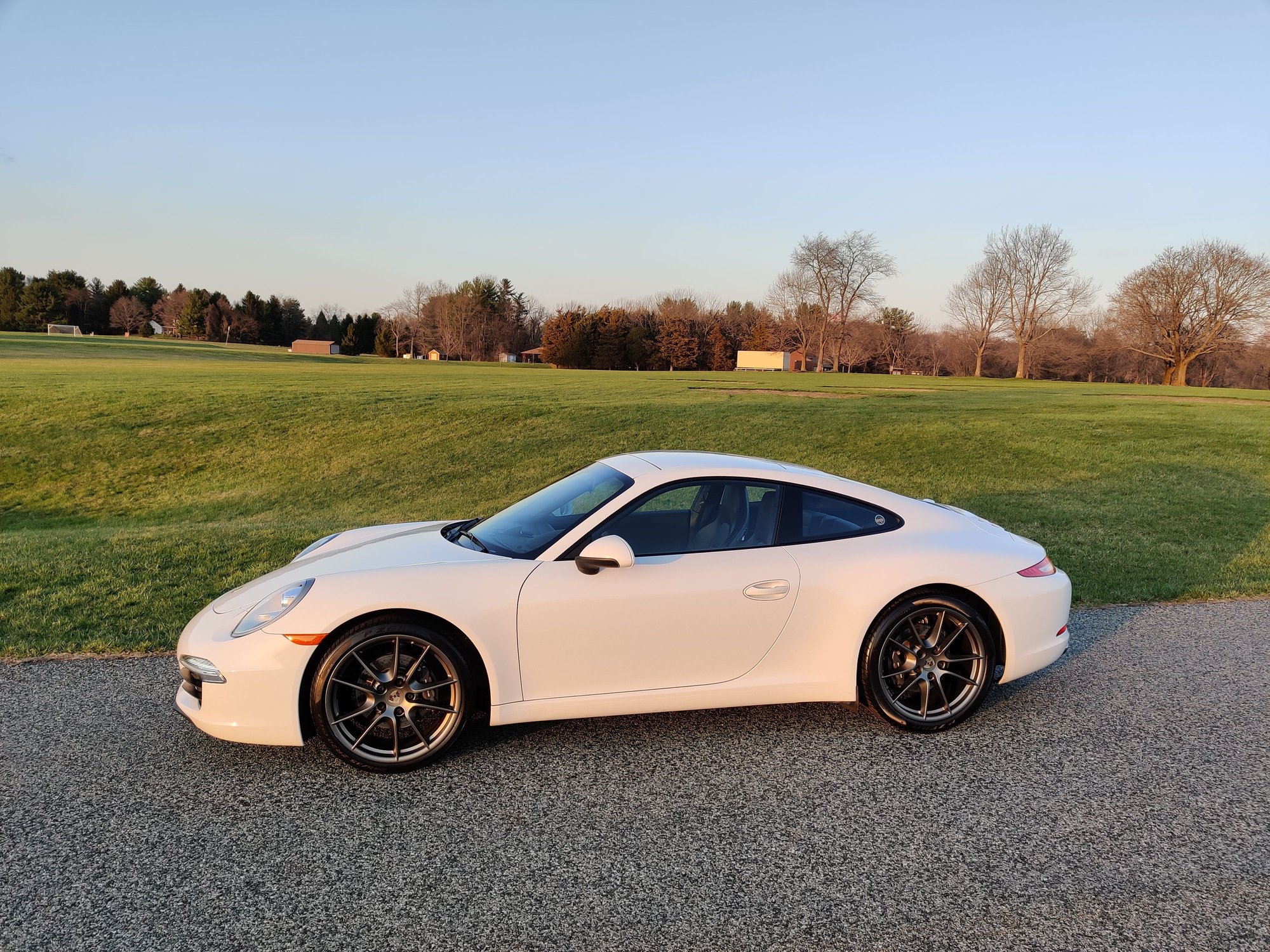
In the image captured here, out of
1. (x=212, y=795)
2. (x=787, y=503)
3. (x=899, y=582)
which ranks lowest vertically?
(x=212, y=795)

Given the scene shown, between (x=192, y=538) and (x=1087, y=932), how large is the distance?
28.3ft

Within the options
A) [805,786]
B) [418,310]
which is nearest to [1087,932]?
[805,786]

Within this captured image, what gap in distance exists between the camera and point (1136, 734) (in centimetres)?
431

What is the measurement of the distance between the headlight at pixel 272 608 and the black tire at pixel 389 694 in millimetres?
279

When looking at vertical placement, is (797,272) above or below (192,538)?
above

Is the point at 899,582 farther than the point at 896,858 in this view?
Yes

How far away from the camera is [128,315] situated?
4011 inches

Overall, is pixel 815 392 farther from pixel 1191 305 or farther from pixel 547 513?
pixel 1191 305

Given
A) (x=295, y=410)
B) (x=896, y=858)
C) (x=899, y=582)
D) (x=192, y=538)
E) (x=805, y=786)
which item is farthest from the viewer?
(x=295, y=410)

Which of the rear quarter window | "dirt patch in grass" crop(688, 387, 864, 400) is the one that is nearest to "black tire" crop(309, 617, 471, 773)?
the rear quarter window

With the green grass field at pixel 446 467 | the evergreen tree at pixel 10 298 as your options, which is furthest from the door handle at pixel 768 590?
the evergreen tree at pixel 10 298

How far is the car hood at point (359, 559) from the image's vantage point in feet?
13.4

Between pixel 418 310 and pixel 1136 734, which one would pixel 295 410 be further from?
pixel 418 310

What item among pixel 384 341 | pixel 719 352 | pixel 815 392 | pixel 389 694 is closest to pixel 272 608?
pixel 389 694
